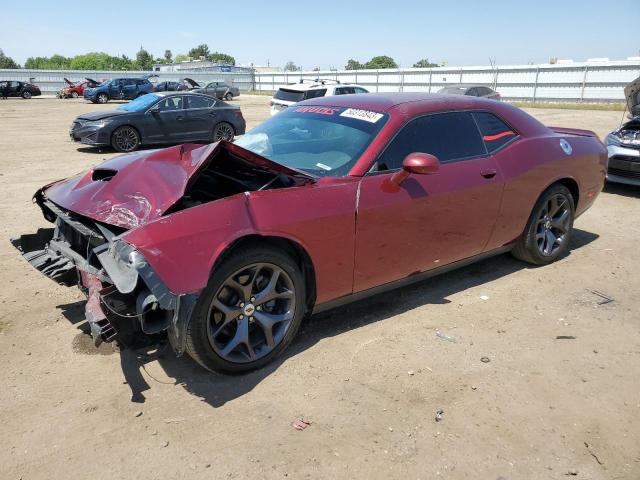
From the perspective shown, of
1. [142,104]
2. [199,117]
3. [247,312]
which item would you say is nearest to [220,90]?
[199,117]

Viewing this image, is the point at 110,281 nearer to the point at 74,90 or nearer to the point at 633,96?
the point at 633,96

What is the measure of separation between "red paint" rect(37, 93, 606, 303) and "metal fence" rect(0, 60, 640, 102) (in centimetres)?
2730

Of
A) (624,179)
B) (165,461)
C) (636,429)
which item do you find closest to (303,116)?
(165,461)

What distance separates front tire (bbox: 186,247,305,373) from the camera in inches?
109

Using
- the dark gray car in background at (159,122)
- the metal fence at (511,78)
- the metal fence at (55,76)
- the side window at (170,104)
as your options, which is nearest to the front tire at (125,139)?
the dark gray car in background at (159,122)

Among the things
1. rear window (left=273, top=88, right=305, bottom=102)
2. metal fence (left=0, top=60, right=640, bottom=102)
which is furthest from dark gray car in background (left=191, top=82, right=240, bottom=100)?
rear window (left=273, top=88, right=305, bottom=102)

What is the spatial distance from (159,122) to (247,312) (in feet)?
34.9

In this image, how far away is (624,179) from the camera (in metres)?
8.23

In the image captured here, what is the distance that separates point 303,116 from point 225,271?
189 cm

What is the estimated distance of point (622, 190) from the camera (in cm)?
867

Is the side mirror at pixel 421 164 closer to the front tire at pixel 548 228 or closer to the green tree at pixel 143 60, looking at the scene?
the front tire at pixel 548 228

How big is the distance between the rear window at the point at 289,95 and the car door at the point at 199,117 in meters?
2.78

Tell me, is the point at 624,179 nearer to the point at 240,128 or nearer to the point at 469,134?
the point at 469,134

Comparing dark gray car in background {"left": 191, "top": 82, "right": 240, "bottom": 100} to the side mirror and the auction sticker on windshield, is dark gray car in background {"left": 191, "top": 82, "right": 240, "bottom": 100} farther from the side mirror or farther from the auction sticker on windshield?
the side mirror
